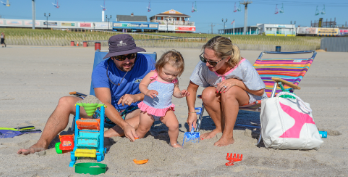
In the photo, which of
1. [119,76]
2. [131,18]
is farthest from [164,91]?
[131,18]

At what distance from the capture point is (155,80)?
2.89 metres

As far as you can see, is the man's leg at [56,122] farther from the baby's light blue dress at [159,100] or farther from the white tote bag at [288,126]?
the white tote bag at [288,126]

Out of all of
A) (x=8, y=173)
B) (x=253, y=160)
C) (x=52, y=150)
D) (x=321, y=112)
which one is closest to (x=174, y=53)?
(x=253, y=160)

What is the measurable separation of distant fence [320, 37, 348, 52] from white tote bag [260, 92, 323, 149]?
89.8 ft

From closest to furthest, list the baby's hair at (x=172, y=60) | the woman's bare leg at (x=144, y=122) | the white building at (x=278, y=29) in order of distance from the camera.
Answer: the baby's hair at (x=172, y=60) < the woman's bare leg at (x=144, y=122) < the white building at (x=278, y=29)

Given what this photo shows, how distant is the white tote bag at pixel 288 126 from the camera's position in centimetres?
270

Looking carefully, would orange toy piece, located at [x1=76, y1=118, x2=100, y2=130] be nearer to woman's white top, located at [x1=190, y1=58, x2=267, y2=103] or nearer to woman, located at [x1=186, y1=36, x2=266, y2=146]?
woman, located at [x1=186, y1=36, x2=266, y2=146]

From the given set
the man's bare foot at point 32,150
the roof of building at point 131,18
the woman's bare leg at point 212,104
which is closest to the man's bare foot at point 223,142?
the woman's bare leg at point 212,104

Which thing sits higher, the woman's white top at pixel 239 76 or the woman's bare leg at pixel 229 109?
the woman's white top at pixel 239 76

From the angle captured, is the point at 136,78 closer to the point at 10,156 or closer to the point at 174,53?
the point at 174,53

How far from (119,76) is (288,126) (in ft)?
5.66

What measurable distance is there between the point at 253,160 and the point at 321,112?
2.63 m

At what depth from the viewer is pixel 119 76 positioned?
10.1 feet

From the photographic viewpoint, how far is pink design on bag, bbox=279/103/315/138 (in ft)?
8.87
